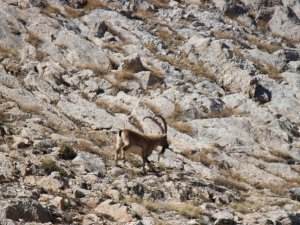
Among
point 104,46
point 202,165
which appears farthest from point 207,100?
point 104,46

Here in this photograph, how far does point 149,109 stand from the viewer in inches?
1117

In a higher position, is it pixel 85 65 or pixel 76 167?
pixel 76 167

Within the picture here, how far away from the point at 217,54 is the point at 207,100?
26.7 ft

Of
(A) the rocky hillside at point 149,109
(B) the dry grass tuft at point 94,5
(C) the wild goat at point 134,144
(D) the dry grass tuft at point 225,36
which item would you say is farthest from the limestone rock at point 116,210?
(B) the dry grass tuft at point 94,5

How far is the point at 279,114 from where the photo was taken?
30516 mm

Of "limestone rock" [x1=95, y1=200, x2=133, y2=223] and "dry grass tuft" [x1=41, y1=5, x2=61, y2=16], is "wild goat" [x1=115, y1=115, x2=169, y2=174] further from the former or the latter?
"dry grass tuft" [x1=41, y1=5, x2=61, y2=16]

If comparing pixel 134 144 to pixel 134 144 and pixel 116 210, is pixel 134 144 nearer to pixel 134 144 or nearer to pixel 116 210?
pixel 134 144

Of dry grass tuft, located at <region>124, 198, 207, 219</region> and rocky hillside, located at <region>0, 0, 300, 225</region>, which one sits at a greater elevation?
dry grass tuft, located at <region>124, 198, 207, 219</region>

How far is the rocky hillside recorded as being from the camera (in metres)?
16.3

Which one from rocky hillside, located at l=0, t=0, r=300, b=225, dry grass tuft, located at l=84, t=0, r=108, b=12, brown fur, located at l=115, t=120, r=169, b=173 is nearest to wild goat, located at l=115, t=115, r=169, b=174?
brown fur, located at l=115, t=120, r=169, b=173

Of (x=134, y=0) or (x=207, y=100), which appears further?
(x=134, y=0)

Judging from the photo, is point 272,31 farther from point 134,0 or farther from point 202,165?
point 202,165

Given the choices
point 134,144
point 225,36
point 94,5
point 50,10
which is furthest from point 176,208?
point 94,5

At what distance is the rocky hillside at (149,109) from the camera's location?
53.4 feet
